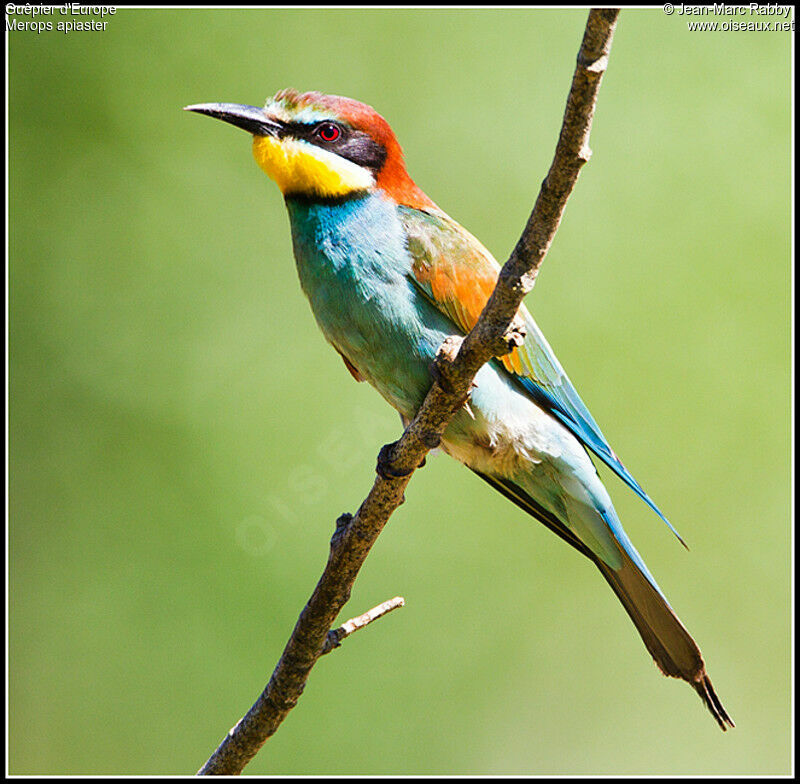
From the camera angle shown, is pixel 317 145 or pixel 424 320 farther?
pixel 317 145

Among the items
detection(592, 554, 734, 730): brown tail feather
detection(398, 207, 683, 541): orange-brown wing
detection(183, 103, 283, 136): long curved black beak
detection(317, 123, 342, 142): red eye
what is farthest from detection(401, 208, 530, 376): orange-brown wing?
detection(592, 554, 734, 730): brown tail feather

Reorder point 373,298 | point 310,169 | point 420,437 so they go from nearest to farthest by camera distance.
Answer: point 420,437, point 373,298, point 310,169

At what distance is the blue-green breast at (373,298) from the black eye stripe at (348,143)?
0.14m

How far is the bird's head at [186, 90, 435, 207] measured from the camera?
7.30 feet

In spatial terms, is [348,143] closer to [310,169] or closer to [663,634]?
[310,169]

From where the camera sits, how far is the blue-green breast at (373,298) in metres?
2.11

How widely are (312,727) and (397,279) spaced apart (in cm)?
206

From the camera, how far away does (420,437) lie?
171 centimetres

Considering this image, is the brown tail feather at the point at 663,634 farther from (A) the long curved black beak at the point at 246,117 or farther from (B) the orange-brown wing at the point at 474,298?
(A) the long curved black beak at the point at 246,117

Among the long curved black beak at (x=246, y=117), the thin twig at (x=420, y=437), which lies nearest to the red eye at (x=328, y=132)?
the long curved black beak at (x=246, y=117)

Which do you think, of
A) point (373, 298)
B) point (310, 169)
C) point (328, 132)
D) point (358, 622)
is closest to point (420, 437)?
point (358, 622)

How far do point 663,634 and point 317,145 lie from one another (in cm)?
148

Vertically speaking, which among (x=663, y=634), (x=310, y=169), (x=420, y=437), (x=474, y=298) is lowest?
(x=663, y=634)

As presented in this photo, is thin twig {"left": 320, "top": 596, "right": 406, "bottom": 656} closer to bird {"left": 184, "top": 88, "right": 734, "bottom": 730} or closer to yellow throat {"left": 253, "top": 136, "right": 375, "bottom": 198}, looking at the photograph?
Result: bird {"left": 184, "top": 88, "right": 734, "bottom": 730}
